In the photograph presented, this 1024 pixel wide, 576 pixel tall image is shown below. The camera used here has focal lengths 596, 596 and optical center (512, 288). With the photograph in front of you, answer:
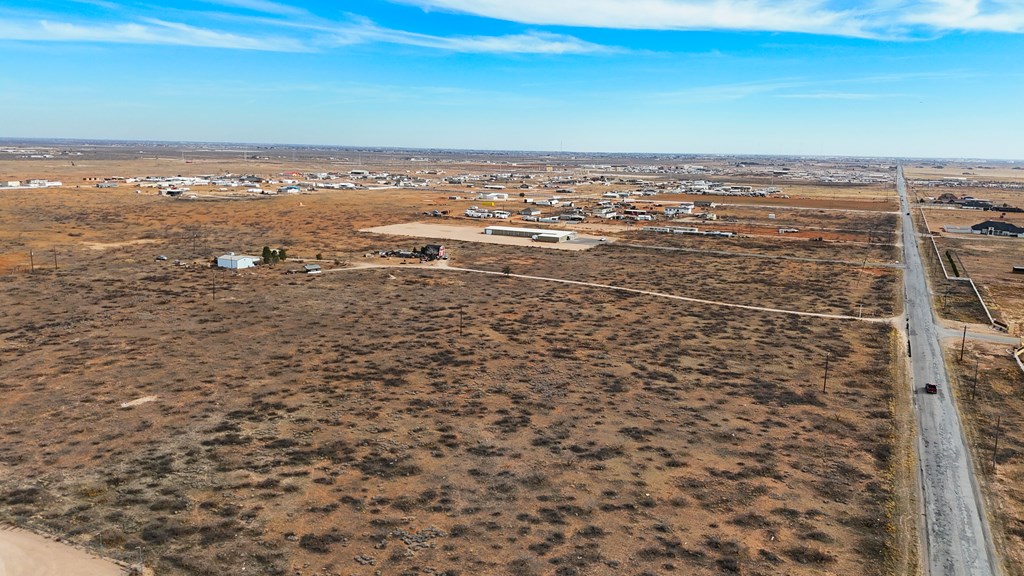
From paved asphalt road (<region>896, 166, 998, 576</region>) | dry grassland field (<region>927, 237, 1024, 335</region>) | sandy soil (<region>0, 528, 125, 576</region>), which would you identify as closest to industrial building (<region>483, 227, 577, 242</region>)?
dry grassland field (<region>927, 237, 1024, 335</region>)

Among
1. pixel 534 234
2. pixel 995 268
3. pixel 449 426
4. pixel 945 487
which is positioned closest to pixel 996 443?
pixel 945 487

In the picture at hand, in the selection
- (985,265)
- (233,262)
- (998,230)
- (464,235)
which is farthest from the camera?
(998,230)

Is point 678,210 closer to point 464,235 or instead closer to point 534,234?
point 534,234

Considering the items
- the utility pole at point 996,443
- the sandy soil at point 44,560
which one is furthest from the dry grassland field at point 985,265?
the sandy soil at point 44,560

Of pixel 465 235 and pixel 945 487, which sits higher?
pixel 465 235

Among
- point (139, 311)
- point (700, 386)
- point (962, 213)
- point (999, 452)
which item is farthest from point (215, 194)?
point (962, 213)

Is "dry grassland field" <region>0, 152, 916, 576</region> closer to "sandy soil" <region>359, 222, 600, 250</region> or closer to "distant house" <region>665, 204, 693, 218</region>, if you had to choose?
"sandy soil" <region>359, 222, 600, 250</region>
